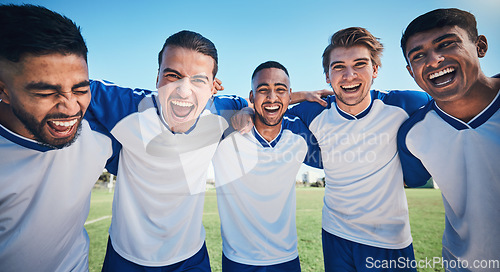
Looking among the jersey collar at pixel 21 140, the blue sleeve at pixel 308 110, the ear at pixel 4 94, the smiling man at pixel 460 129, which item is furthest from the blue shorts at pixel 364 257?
the ear at pixel 4 94

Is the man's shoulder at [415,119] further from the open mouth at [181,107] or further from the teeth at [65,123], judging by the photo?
the teeth at [65,123]

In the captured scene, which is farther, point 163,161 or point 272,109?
point 272,109

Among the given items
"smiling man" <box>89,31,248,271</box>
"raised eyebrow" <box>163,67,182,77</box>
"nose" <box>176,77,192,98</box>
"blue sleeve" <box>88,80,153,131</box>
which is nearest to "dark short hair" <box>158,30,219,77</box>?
"smiling man" <box>89,31,248,271</box>

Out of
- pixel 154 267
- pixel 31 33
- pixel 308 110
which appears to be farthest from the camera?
pixel 308 110

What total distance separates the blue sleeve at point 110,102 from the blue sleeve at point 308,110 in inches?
76.1

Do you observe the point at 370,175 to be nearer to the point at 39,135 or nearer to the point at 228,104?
the point at 228,104

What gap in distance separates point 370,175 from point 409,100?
36.1 inches

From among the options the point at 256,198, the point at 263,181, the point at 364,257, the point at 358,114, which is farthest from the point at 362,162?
the point at 256,198

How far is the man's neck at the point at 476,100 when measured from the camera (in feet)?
5.71

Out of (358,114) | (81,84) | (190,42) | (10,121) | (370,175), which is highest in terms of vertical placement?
(190,42)

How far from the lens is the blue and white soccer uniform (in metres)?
2.29

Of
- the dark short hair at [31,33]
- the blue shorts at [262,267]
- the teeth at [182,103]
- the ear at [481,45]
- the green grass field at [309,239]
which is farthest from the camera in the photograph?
the green grass field at [309,239]

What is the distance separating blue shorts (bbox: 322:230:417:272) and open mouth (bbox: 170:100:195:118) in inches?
80.5

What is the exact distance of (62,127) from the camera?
5.30 feet
